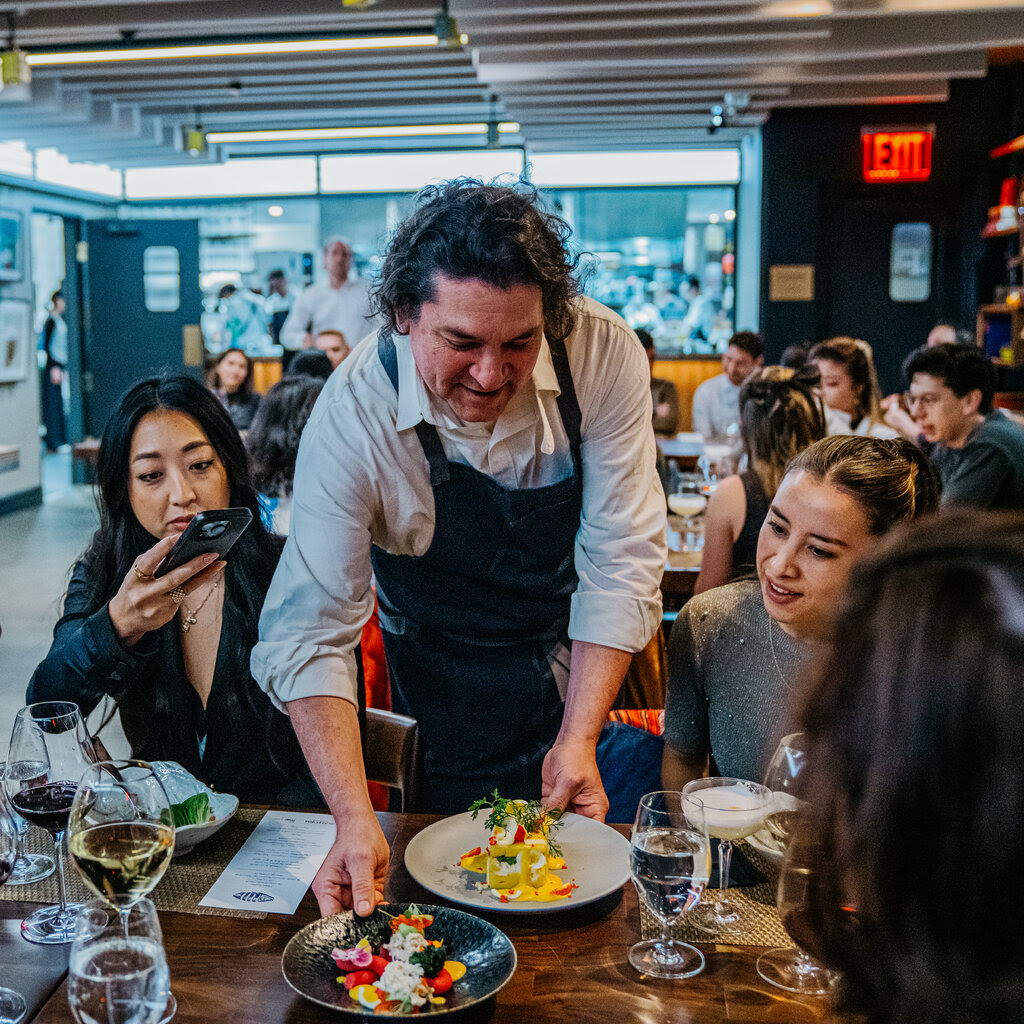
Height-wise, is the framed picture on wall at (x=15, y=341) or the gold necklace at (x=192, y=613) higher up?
the framed picture on wall at (x=15, y=341)

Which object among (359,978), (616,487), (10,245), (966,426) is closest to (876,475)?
(616,487)

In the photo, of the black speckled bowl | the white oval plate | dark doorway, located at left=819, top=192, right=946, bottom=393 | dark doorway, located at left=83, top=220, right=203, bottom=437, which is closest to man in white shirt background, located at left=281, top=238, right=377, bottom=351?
dark doorway, located at left=83, top=220, right=203, bottom=437

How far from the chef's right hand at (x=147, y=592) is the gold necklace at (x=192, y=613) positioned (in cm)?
22

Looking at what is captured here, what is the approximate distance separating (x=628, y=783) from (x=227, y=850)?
776mm

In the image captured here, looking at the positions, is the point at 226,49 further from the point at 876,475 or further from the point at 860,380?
the point at 876,475

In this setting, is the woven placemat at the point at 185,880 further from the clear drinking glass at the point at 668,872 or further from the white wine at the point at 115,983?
the clear drinking glass at the point at 668,872

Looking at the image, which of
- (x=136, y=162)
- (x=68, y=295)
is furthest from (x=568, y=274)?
(x=68, y=295)

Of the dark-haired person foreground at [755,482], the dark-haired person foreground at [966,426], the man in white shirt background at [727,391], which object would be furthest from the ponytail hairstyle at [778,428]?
the man in white shirt background at [727,391]

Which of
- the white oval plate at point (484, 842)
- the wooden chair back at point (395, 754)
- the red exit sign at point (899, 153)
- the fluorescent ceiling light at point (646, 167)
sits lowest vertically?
the wooden chair back at point (395, 754)

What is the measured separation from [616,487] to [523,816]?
2.20ft

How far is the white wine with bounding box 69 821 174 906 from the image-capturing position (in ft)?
3.64

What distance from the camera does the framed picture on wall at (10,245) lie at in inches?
350

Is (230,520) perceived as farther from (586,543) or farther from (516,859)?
(516,859)

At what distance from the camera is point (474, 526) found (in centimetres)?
191
